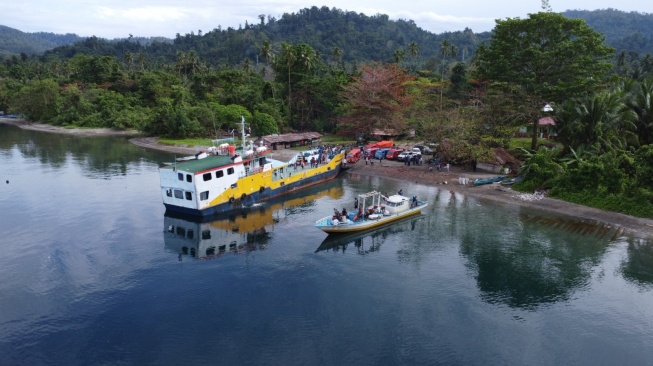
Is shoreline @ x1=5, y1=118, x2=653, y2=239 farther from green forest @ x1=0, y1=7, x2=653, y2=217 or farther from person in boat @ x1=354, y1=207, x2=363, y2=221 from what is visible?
person in boat @ x1=354, y1=207, x2=363, y2=221

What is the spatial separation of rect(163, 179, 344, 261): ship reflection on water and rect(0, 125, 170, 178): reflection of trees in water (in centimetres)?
2670

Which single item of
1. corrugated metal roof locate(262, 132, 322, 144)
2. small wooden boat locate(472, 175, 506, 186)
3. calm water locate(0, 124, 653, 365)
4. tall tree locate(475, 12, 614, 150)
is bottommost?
calm water locate(0, 124, 653, 365)

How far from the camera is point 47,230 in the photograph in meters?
43.2

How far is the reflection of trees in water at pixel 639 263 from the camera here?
34188mm

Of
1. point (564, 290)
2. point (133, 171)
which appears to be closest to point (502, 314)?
point (564, 290)

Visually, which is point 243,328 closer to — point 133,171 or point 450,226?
point 450,226

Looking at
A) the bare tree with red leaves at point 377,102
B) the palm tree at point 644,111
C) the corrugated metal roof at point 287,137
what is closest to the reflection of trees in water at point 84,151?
the corrugated metal roof at point 287,137

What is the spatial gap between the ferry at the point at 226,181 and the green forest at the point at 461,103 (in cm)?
2531

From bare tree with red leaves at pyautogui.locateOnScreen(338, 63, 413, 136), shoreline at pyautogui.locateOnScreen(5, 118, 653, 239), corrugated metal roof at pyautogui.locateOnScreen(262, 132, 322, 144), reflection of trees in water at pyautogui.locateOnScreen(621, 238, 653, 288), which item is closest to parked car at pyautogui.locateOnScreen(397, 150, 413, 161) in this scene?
shoreline at pyautogui.locateOnScreen(5, 118, 653, 239)

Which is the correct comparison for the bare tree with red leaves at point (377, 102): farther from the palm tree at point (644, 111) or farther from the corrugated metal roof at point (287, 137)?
the palm tree at point (644, 111)

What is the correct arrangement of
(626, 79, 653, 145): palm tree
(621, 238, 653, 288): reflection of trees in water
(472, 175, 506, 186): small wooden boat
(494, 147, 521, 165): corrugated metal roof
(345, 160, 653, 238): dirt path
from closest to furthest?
1. (621, 238, 653, 288): reflection of trees in water
2. (345, 160, 653, 238): dirt path
3. (626, 79, 653, 145): palm tree
4. (472, 175, 506, 186): small wooden boat
5. (494, 147, 521, 165): corrugated metal roof

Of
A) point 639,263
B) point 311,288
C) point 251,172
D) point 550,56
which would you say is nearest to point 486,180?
point 550,56

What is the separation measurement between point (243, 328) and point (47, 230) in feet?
88.0

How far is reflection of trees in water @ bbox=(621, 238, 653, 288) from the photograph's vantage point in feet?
112
